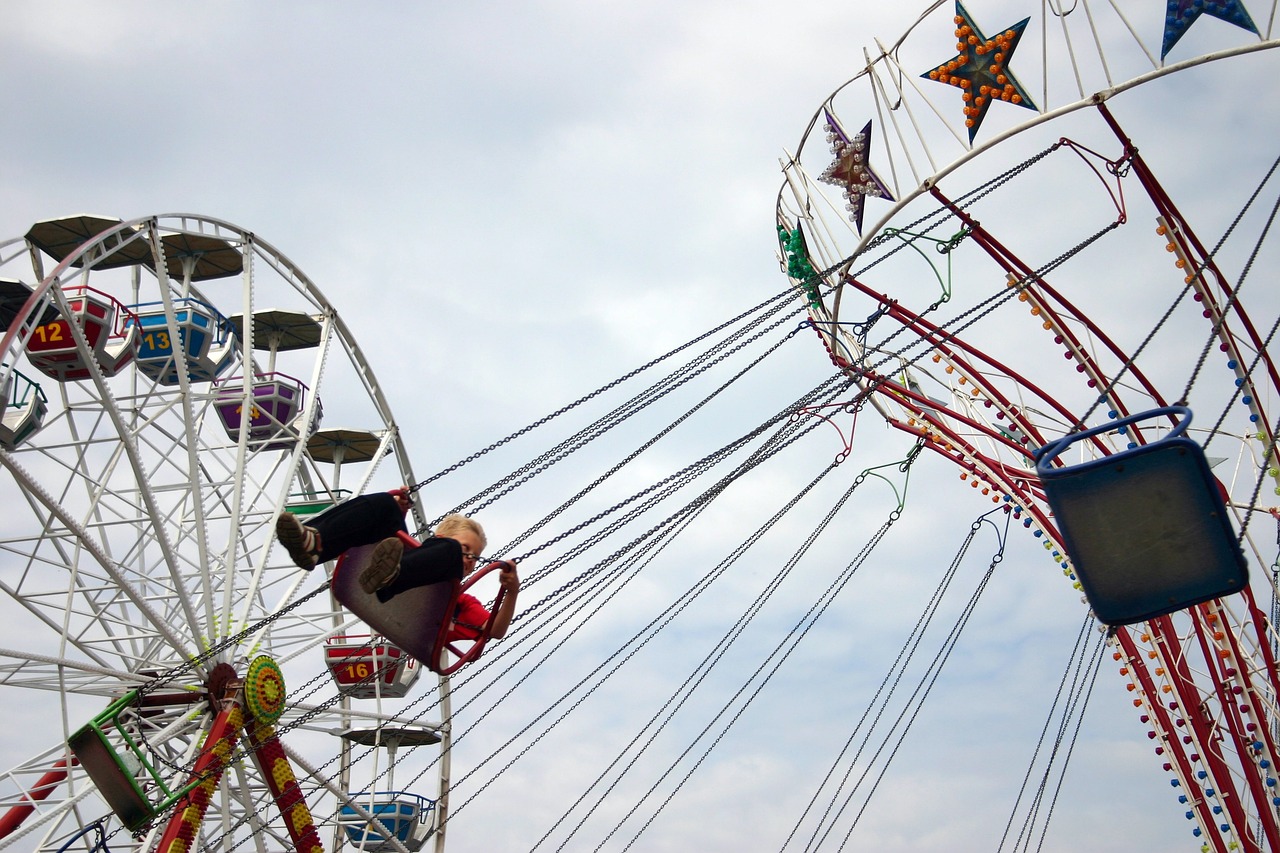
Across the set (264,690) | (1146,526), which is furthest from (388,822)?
(1146,526)

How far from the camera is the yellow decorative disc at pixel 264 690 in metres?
13.8

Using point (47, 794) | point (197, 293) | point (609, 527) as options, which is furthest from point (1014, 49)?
point (47, 794)

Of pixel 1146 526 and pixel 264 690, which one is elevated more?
pixel 264 690

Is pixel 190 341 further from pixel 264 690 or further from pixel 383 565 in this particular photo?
pixel 383 565

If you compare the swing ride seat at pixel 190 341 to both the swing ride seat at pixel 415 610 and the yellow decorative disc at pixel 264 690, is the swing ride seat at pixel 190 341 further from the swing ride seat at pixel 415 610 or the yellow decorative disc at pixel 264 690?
the swing ride seat at pixel 415 610

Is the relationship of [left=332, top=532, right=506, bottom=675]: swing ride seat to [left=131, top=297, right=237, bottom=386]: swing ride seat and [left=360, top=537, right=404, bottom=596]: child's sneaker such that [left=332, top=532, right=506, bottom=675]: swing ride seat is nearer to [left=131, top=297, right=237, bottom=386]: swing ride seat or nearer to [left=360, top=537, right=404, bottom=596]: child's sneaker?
[left=360, top=537, right=404, bottom=596]: child's sneaker

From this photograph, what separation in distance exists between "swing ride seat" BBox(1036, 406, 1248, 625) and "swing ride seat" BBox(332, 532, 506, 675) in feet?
10.5

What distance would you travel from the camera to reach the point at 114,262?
18.1 m

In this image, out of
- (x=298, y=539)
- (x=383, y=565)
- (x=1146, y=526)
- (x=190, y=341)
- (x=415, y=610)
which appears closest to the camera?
(x=1146, y=526)

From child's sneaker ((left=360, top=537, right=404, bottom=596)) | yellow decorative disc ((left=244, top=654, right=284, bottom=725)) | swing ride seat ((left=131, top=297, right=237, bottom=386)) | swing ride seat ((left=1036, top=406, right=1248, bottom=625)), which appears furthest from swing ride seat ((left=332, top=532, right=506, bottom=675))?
swing ride seat ((left=131, top=297, right=237, bottom=386))

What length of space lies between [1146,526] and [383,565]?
3968mm

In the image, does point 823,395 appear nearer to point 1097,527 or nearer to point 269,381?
point 1097,527

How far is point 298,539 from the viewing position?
6609mm

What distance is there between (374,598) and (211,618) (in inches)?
325
